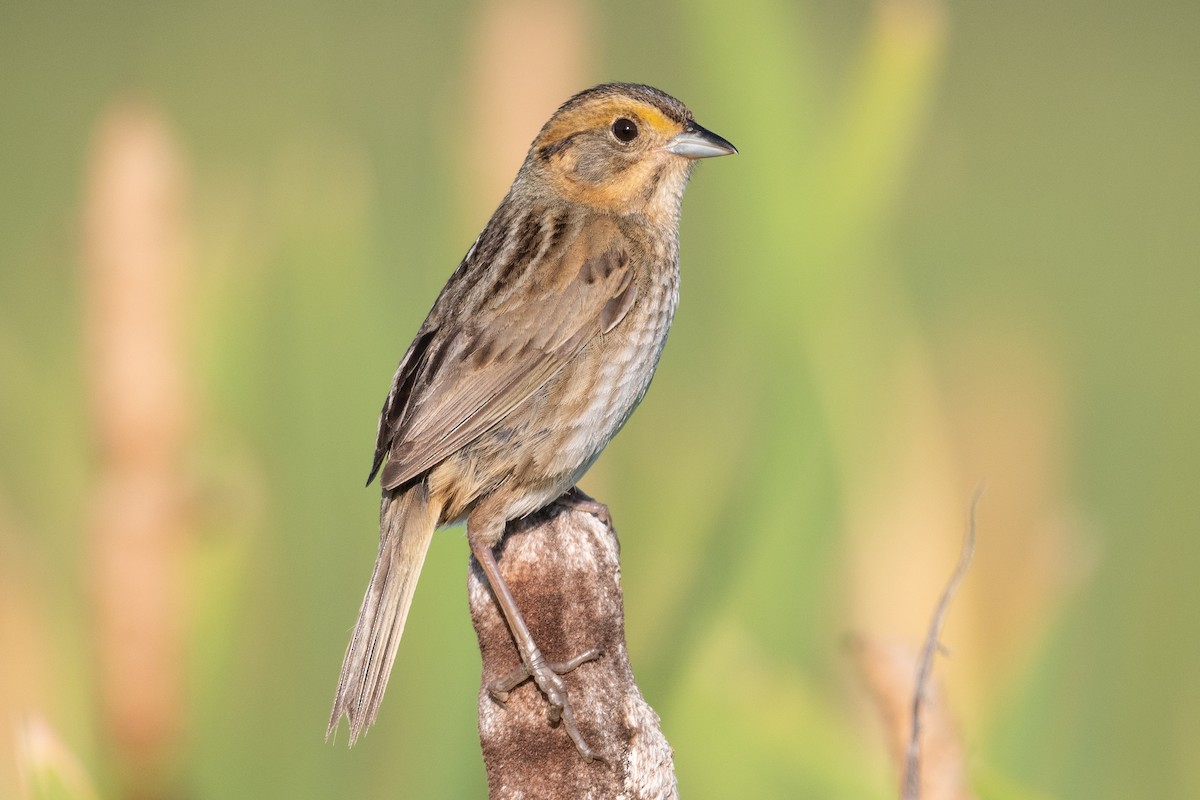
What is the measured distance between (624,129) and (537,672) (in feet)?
3.44

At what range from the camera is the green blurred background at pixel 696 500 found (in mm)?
2393

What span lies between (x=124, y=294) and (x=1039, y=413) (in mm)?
1712

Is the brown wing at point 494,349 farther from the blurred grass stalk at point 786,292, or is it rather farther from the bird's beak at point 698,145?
the blurred grass stalk at point 786,292

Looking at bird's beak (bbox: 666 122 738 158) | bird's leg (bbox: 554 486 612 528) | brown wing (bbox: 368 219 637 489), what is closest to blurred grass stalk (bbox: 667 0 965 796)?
bird's beak (bbox: 666 122 738 158)

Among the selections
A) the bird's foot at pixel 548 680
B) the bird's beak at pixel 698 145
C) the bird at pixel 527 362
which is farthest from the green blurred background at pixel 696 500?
the bird's foot at pixel 548 680

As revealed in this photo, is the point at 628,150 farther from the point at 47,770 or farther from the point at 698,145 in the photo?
the point at 47,770

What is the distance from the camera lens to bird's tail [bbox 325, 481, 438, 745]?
1783 mm

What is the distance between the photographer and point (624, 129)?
2.38 meters

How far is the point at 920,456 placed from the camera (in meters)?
2.67

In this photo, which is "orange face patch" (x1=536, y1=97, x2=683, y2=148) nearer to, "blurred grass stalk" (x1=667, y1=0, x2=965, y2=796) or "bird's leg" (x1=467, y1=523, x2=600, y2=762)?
"blurred grass stalk" (x1=667, y1=0, x2=965, y2=796)

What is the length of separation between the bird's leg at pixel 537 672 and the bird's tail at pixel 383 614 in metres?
0.14

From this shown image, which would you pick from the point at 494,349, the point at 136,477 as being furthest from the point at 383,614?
the point at 136,477

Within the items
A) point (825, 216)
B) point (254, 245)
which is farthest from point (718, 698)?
point (254, 245)

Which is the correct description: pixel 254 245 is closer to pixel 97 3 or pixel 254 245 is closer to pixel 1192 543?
pixel 1192 543
